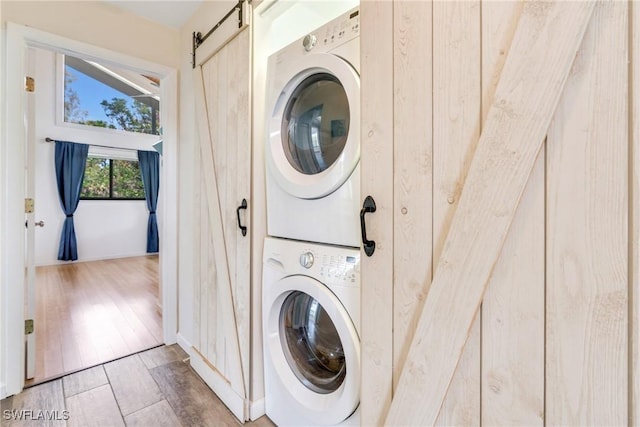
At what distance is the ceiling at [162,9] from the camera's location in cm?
187

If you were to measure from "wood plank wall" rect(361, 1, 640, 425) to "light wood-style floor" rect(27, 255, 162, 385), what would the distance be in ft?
6.99

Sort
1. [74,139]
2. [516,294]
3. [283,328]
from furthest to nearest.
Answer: [74,139] → [283,328] → [516,294]

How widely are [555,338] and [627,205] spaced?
29cm

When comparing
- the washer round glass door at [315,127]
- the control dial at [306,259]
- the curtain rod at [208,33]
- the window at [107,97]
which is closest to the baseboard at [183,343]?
the control dial at [306,259]

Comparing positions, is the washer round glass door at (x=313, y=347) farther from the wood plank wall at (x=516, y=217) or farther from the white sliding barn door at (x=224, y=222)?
the white sliding barn door at (x=224, y=222)

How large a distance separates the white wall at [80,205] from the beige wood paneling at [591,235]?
19.4ft

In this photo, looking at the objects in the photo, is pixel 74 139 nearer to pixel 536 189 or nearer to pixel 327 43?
pixel 327 43

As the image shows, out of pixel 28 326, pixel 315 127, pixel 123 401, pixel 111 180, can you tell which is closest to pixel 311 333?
pixel 315 127

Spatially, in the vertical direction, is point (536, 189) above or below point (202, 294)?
above

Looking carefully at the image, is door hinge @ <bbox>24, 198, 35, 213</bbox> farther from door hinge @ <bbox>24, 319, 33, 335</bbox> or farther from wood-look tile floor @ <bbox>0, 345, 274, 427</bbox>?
wood-look tile floor @ <bbox>0, 345, 274, 427</bbox>

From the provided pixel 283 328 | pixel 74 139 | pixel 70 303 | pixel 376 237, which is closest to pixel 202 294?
pixel 283 328

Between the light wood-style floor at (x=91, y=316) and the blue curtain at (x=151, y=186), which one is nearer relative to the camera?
the light wood-style floor at (x=91, y=316)

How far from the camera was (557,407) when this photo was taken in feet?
1.92

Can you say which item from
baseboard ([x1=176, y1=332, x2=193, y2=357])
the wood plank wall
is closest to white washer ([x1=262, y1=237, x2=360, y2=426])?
the wood plank wall
